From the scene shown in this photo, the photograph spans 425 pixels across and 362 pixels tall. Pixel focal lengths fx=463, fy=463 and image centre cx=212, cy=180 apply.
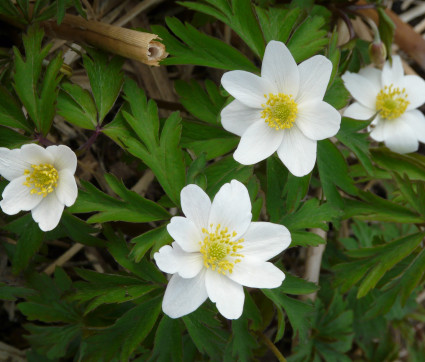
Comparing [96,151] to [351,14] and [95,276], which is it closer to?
[95,276]

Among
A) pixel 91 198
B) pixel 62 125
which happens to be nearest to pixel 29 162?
pixel 91 198

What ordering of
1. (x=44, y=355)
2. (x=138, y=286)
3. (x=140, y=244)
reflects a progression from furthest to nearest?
1. (x=44, y=355)
2. (x=138, y=286)
3. (x=140, y=244)

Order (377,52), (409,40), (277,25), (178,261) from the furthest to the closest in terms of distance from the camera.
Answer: (409,40)
(377,52)
(277,25)
(178,261)

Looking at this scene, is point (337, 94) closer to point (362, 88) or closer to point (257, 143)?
point (257, 143)

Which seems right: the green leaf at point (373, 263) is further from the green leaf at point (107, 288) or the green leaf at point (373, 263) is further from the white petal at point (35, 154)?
the white petal at point (35, 154)

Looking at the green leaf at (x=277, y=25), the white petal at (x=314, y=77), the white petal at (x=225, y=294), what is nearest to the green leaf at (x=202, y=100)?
the green leaf at (x=277, y=25)

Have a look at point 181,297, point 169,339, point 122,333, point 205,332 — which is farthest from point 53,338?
point 181,297

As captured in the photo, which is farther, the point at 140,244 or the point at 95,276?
the point at 95,276
